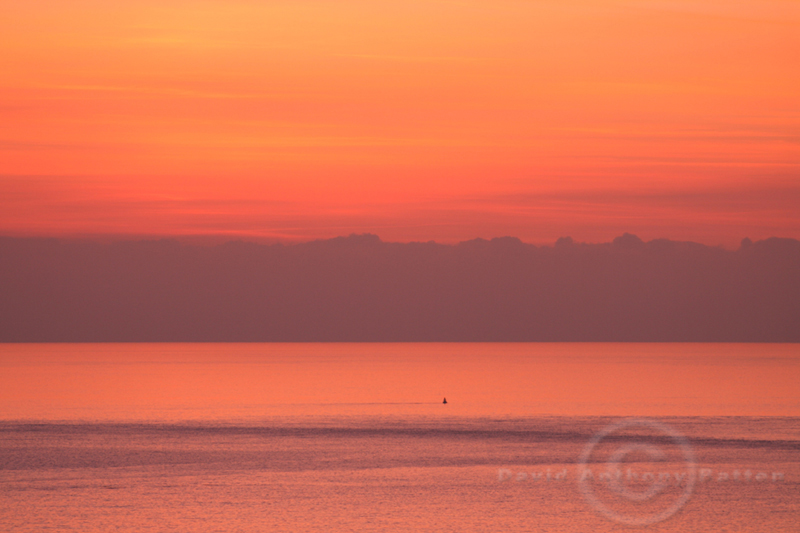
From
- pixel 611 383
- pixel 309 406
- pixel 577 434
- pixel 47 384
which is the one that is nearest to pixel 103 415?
pixel 309 406

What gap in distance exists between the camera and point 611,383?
159625 mm

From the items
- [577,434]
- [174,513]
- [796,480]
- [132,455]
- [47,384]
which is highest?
[47,384]

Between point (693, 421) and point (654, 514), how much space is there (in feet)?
135

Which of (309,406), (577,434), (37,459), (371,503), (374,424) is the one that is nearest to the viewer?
(371,503)

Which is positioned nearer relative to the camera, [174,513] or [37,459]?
[174,513]

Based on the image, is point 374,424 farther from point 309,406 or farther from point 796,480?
point 796,480

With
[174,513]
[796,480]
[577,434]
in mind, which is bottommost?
[174,513]

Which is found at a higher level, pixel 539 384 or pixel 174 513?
pixel 539 384

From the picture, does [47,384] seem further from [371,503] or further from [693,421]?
[371,503]

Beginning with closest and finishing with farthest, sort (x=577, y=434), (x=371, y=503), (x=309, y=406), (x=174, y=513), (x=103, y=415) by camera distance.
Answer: (x=174, y=513)
(x=371, y=503)
(x=577, y=434)
(x=103, y=415)
(x=309, y=406)

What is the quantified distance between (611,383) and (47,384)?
86746mm

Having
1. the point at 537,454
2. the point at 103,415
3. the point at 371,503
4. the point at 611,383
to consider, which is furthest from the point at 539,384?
the point at 371,503

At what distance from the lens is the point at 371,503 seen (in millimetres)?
38750

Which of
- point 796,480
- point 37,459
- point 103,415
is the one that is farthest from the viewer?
point 103,415
